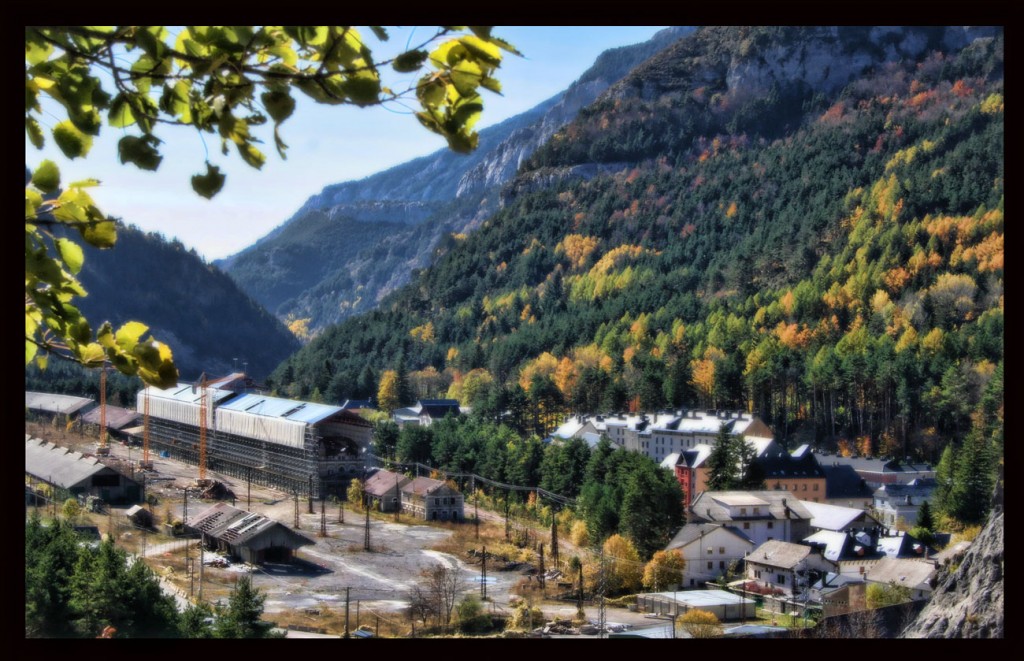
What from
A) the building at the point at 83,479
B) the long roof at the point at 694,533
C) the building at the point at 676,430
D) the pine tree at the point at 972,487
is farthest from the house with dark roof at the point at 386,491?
the pine tree at the point at 972,487

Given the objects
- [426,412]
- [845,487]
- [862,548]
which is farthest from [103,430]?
[862,548]

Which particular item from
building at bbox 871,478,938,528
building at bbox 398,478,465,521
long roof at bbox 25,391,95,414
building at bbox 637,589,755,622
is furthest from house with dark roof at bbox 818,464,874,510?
long roof at bbox 25,391,95,414

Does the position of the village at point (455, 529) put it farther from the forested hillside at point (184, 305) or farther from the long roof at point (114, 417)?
the forested hillside at point (184, 305)

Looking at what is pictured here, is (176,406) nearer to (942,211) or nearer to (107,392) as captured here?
(107,392)

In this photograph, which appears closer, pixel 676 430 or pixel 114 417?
pixel 676 430

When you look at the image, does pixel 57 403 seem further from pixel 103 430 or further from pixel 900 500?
pixel 900 500

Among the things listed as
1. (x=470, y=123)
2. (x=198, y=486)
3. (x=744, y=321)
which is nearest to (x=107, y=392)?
(x=198, y=486)
